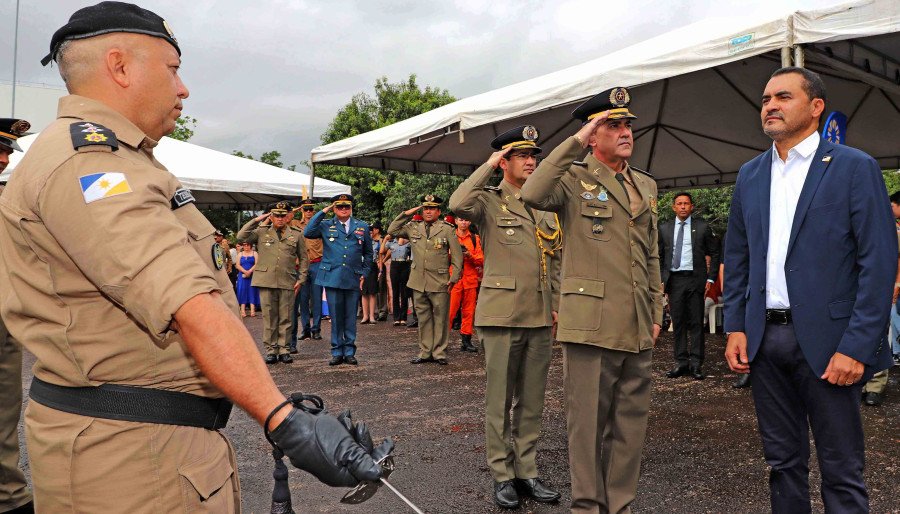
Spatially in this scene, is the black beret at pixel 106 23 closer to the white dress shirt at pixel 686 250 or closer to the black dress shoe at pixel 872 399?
the black dress shoe at pixel 872 399

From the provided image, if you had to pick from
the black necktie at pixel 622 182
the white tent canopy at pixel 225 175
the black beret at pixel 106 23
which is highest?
the white tent canopy at pixel 225 175

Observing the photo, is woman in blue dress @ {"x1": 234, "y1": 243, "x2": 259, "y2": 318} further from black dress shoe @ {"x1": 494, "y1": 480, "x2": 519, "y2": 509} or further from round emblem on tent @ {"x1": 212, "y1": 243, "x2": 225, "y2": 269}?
round emblem on tent @ {"x1": 212, "y1": 243, "x2": 225, "y2": 269}

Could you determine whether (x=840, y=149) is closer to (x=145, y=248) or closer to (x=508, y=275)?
(x=508, y=275)

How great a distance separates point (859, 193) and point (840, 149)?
0.22 metres

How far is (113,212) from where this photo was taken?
4.15 ft

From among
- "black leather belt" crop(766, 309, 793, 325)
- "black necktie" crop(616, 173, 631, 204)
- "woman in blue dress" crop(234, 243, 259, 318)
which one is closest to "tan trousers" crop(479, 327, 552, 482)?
"black necktie" crop(616, 173, 631, 204)

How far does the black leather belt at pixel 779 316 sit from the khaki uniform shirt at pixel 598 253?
64 centimetres

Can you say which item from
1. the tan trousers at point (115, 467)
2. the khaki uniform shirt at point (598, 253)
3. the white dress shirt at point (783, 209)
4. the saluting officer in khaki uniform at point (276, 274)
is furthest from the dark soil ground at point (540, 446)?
the tan trousers at point (115, 467)

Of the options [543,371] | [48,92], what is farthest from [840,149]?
[48,92]

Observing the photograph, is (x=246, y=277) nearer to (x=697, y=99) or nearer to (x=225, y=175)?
(x=225, y=175)

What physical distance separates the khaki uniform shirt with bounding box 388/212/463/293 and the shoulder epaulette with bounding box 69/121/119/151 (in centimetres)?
814

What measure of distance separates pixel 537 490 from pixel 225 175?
9866mm

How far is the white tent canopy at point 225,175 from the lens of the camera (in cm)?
1183

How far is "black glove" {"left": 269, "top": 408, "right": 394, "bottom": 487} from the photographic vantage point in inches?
49.6
